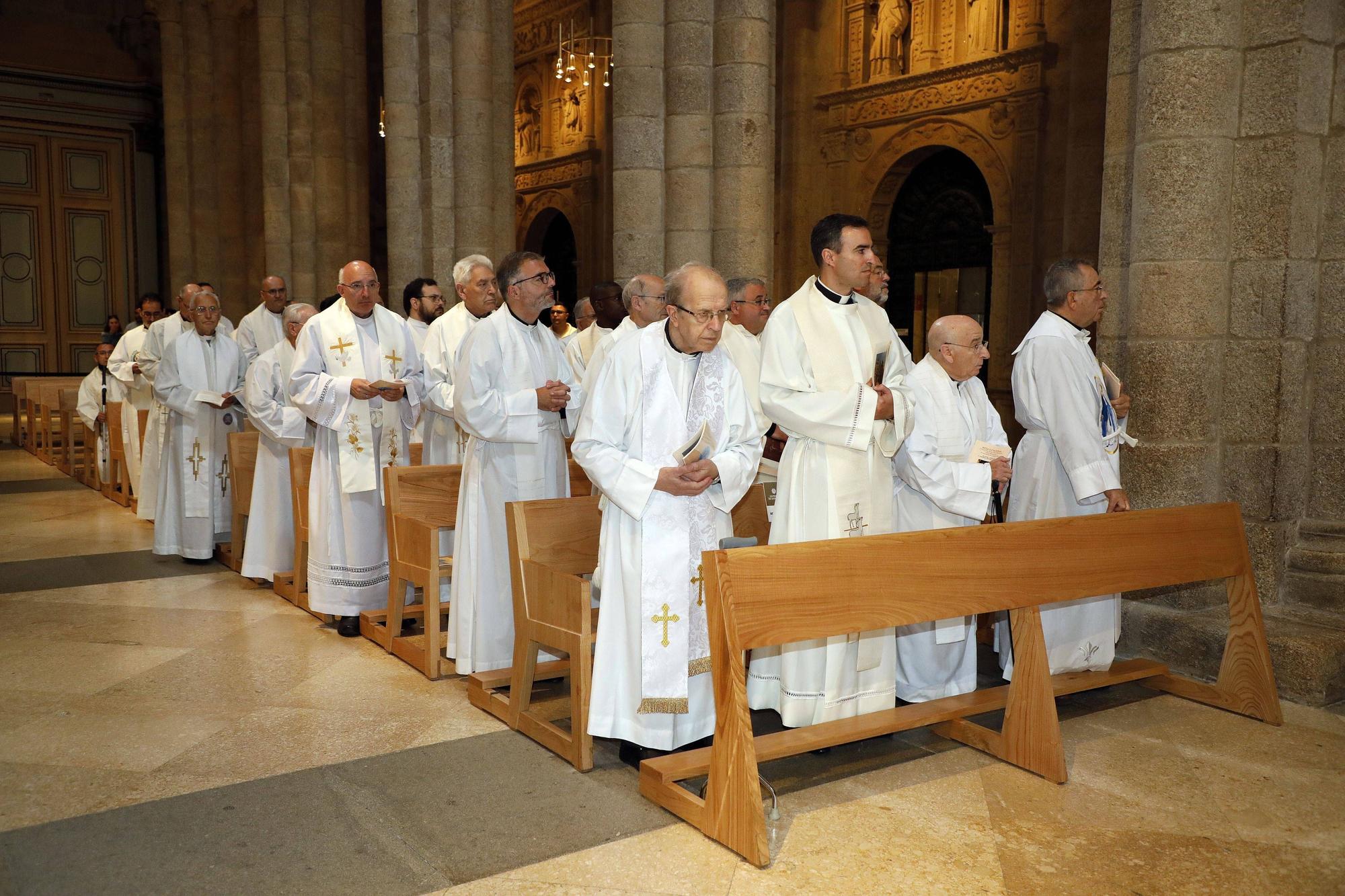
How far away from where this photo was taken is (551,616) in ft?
13.9

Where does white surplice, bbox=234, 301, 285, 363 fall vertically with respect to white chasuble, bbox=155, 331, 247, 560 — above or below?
above

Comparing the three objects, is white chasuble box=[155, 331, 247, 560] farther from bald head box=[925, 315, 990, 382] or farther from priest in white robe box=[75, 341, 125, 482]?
bald head box=[925, 315, 990, 382]

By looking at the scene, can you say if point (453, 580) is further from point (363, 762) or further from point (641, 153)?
point (641, 153)

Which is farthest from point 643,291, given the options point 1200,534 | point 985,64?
point 985,64

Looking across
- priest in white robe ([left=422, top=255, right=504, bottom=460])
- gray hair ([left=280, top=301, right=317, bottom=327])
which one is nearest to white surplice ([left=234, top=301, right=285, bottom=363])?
gray hair ([left=280, top=301, right=317, bottom=327])

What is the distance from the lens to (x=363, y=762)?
4078mm

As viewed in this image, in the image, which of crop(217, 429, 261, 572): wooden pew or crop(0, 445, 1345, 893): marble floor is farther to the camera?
crop(217, 429, 261, 572): wooden pew

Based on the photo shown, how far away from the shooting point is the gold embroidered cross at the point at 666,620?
397cm

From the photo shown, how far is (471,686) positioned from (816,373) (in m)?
1.99

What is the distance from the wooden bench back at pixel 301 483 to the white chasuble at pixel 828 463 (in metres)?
3.10

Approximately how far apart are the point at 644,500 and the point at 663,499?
0.12 metres

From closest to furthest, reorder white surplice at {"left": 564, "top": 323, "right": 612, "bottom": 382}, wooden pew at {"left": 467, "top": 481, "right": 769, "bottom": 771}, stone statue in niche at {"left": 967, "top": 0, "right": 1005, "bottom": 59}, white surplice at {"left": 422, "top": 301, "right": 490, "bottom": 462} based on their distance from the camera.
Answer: wooden pew at {"left": 467, "top": 481, "right": 769, "bottom": 771}, white surplice at {"left": 422, "top": 301, "right": 490, "bottom": 462}, white surplice at {"left": 564, "top": 323, "right": 612, "bottom": 382}, stone statue in niche at {"left": 967, "top": 0, "right": 1005, "bottom": 59}

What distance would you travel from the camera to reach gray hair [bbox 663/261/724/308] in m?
3.94

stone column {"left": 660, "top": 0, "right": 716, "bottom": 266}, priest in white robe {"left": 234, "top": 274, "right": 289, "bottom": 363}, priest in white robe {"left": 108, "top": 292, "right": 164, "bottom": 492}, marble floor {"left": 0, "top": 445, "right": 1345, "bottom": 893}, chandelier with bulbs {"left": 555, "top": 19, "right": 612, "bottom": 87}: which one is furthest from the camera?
chandelier with bulbs {"left": 555, "top": 19, "right": 612, "bottom": 87}
